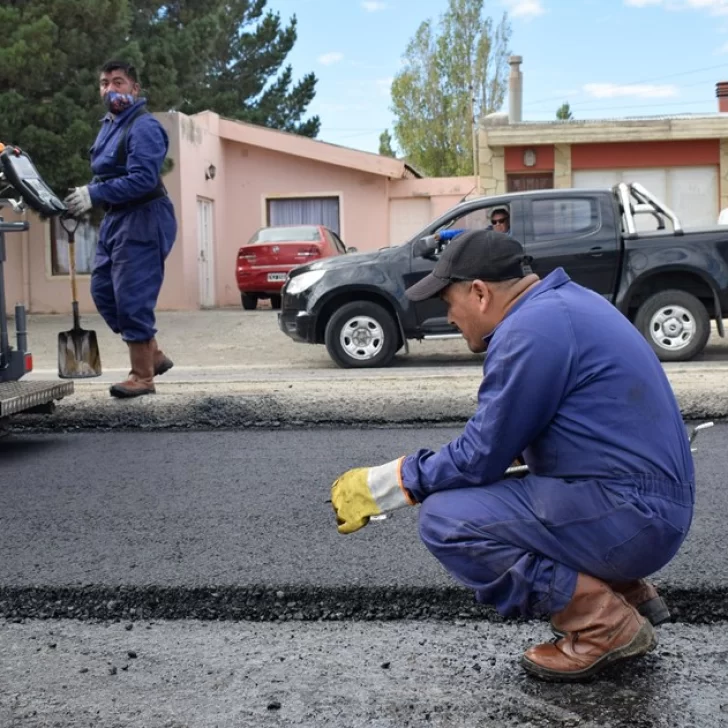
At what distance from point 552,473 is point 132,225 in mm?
4302

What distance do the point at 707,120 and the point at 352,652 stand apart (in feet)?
70.7

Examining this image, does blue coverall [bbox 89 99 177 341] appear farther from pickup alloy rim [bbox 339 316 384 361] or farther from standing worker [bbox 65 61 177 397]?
pickup alloy rim [bbox 339 316 384 361]

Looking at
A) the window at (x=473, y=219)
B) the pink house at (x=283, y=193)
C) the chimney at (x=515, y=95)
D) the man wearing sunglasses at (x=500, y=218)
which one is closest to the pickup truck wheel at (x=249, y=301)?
the pink house at (x=283, y=193)

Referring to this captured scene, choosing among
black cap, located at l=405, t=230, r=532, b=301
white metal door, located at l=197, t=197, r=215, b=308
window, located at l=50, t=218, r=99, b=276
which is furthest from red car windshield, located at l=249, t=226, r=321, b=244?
black cap, located at l=405, t=230, r=532, b=301

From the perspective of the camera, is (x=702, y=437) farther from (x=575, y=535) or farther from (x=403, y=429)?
(x=575, y=535)

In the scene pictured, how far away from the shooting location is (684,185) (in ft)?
76.5

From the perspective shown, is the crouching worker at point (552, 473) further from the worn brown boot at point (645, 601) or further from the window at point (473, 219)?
the window at point (473, 219)

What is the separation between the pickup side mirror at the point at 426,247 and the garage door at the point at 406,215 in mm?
13957

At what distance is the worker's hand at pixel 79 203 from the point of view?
6.41 metres

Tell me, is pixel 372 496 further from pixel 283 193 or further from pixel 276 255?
pixel 283 193

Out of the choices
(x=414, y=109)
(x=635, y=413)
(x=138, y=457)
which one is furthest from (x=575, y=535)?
(x=414, y=109)

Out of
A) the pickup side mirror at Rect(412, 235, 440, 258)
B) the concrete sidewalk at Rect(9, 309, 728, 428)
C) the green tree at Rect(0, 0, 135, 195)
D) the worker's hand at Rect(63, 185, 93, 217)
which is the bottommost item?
the concrete sidewalk at Rect(9, 309, 728, 428)

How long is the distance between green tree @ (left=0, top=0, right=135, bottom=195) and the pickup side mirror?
828 cm

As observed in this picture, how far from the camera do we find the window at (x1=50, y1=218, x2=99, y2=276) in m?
21.2
